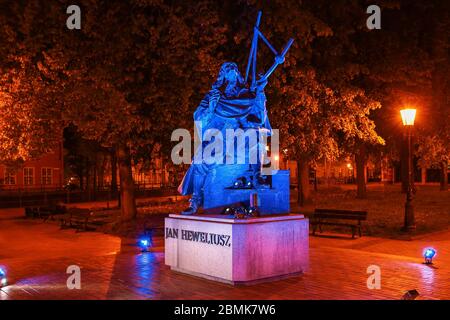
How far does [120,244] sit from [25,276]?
5.51 m

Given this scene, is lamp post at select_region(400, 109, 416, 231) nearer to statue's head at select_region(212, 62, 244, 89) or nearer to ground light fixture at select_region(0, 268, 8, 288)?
statue's head at select_region(212, 62, 244, 89)

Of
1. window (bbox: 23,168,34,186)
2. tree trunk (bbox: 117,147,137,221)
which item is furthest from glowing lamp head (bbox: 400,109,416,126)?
window (bbox: 23,168,34,186)

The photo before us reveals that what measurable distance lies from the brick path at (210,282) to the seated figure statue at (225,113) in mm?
1733

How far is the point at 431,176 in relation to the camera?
64438mm

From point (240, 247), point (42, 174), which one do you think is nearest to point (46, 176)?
point (42, 174)

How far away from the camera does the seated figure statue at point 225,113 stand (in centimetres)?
984

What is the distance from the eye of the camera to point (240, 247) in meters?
8.30

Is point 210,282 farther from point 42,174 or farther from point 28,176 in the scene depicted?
point 42,174

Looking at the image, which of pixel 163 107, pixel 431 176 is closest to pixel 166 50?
pixel 163 107

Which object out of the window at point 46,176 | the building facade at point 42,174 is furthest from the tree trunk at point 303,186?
the window at point 46,176

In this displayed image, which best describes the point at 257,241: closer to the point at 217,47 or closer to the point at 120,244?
the point at 120,244

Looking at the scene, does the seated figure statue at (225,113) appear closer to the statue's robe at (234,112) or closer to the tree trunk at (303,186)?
the statue's robe at (234,112)

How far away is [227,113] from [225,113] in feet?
0.13

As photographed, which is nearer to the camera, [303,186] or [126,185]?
[126,185]
